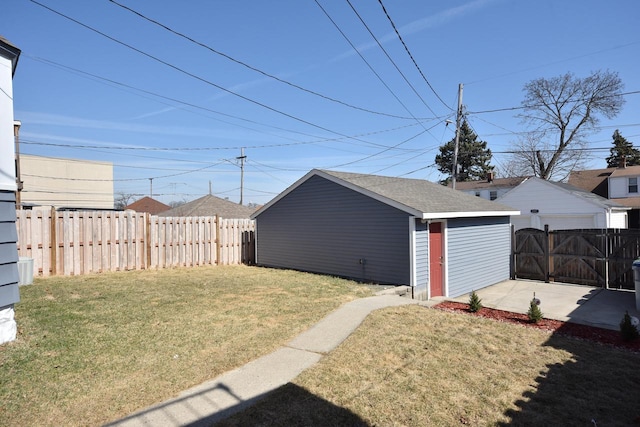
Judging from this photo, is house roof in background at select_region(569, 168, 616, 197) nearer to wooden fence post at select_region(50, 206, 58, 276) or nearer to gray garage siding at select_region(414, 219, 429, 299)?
gray garage siding at select_region(414, 219, 429, 299)

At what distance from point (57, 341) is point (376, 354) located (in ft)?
15.2

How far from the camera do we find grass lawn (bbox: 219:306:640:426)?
385 cm

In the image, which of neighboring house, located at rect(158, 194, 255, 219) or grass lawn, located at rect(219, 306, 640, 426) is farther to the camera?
neighboring house, located at rect(158, 194, 255, 219)

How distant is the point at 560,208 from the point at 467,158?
2630 centimetres

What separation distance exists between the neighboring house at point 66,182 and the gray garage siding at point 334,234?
29706 mm

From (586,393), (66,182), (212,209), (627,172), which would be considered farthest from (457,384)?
(66,182)

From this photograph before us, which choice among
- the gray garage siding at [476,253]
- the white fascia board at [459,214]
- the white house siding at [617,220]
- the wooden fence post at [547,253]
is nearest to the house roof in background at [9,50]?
the white fascia board at [459,214]

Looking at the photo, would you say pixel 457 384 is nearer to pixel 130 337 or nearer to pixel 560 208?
pixel 130 337

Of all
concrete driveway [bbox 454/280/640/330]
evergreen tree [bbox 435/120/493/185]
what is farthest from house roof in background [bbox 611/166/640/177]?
concrete driveway [bbox 454/280/640/330]

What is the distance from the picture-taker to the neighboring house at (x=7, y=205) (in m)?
5.22

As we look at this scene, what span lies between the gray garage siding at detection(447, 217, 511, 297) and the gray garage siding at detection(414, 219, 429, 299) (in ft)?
3.41

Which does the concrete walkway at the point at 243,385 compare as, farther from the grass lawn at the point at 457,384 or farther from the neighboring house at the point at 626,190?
the neighboring house at the point at 626,190

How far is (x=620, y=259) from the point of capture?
1153 centimetres

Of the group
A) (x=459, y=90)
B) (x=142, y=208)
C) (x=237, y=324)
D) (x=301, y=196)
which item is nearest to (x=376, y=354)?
(x=237, y=324)
